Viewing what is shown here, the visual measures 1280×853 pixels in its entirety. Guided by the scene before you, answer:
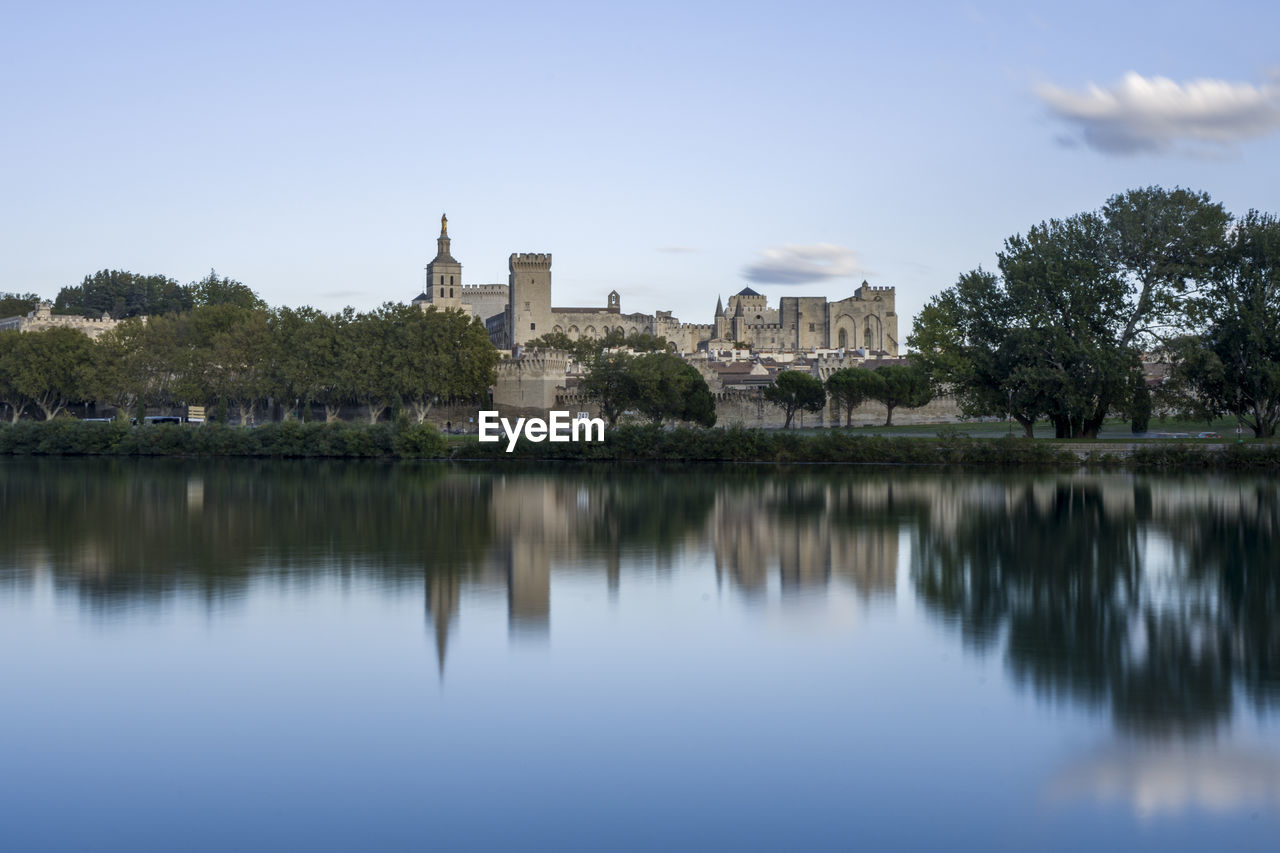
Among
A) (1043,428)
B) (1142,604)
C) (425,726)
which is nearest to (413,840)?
(425,726)

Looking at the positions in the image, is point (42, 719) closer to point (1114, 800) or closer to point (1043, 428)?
point (1114, 800)

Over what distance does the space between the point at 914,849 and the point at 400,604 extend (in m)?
8.22

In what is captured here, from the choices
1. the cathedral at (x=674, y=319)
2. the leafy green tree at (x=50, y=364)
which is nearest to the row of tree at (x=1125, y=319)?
the leafy green tree at (x=50, y=364)

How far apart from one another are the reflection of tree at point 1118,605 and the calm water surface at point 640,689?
6cm

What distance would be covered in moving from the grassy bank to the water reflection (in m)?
5.84

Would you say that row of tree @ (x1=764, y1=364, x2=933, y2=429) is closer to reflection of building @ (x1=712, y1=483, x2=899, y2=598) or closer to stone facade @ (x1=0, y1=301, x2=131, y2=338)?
reflection of building @ (x1=712, y1=483, x2=899, y2=598)

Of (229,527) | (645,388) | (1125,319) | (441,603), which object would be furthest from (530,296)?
(441,603)

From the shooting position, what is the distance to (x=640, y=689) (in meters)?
10.3

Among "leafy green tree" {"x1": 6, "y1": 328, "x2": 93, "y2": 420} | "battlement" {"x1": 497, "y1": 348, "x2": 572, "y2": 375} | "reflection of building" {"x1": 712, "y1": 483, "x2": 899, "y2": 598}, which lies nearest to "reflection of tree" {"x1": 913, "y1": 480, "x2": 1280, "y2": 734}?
"reflection of building" {"x1": 712, "y1": 483, "x2": 899, "y2": 598}

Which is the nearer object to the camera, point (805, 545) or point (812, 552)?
point (812, 552)

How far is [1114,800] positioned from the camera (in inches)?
297

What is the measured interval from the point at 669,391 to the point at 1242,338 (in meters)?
23.5

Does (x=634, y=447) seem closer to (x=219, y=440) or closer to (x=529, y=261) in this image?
(x=219, y=440)

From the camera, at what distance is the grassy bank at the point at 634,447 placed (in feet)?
129
